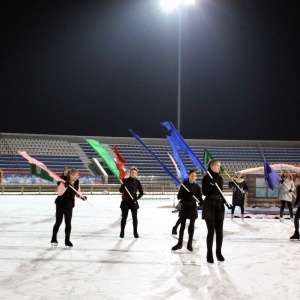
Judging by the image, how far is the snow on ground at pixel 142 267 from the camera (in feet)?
15.7

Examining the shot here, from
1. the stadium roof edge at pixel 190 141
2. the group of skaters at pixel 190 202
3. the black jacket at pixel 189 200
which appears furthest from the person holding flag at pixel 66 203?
the stadium roof edge at pixel 190 141

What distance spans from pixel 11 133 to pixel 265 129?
26.3 meters

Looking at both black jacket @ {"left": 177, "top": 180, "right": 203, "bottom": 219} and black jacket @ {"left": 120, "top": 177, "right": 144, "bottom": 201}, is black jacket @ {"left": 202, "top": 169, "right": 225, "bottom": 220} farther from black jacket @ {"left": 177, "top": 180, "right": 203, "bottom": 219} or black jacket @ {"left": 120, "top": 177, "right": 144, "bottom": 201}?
black jacket @ {"left": 120, "top": 177, "right": 144, "bottom": 201}

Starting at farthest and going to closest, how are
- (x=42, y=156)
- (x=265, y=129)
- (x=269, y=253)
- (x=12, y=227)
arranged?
(x=265, y=129), (x=42, y=156), (x=12, y=227), (x=269, y=253)

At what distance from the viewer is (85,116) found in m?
40.9

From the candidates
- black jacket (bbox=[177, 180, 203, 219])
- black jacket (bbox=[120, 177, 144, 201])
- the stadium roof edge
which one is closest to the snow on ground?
black jacket (bbox=[177, 180, 203, 219])

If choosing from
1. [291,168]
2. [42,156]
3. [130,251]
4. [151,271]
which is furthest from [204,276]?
[42,156]

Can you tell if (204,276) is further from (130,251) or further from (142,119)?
(142,119)

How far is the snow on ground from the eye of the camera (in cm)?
479

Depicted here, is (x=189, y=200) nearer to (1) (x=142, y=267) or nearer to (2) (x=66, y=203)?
(1) (x=142, y=267)

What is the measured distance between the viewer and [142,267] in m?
6.20

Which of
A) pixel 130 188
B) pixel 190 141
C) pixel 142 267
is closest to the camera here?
pixel 142 267

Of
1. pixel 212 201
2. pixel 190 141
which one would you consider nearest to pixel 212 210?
pixel 212 201

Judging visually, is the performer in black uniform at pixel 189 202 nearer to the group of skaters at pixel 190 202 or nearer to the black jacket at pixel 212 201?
the group of skaters at pixel 190 202
